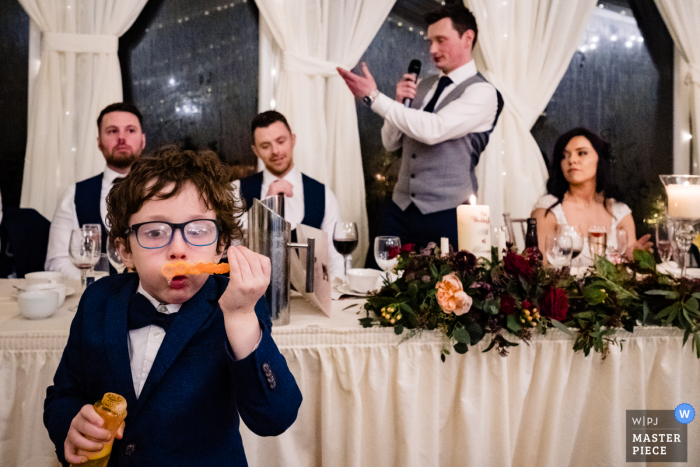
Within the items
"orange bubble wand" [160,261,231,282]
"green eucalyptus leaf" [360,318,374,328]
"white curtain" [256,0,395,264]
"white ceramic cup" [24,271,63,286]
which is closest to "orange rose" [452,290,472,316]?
"green eucalyptus leaf" [360,318,374,328]

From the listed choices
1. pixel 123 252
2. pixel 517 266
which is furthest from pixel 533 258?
pixel 123 252

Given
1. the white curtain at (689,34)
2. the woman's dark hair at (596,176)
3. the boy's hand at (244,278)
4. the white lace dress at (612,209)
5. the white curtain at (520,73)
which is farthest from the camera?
the white curtain at (689,34)

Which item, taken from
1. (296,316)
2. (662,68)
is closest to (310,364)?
(296,316)

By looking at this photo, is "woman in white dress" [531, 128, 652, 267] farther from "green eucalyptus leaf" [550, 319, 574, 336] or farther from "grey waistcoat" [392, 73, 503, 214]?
"green eucalyptus leaf" [550, 319, 574, 336]

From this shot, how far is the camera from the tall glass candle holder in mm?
1378

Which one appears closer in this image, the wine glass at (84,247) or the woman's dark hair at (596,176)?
the wine glass at (84,247)

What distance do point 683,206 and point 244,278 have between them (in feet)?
4.37

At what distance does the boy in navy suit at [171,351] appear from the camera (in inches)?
30.2

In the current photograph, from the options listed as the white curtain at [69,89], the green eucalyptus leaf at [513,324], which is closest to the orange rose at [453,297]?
the green eucalyptus leaf at [513,324]

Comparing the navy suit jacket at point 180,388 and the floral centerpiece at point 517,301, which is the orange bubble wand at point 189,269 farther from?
the floral centerpiece at point 517,301

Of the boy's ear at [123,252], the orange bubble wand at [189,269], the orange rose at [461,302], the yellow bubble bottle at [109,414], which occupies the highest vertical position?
the boy's ear at [123,252]

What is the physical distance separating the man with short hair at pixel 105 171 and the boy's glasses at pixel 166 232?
6.56ft

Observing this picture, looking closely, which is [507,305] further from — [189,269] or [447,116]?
[447,116]

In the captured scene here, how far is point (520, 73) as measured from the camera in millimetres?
3275
